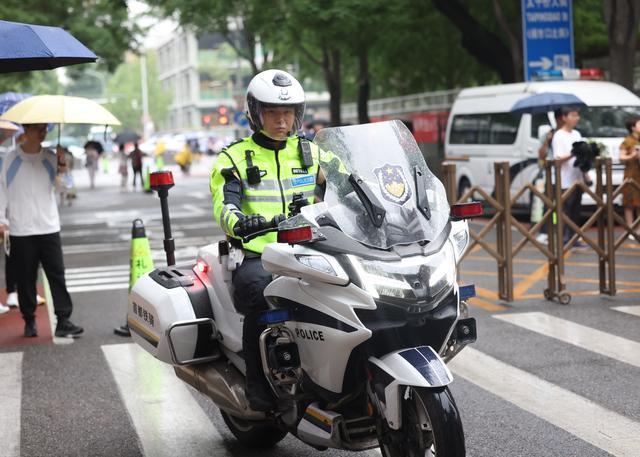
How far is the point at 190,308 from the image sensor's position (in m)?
5.85

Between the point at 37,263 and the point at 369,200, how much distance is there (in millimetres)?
5651

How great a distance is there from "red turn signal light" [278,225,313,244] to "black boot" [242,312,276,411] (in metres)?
0.78

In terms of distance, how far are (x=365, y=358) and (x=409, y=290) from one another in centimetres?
35

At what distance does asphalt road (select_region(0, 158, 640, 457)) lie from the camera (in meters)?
6.24

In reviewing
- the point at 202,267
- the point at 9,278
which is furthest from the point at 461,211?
the point at 9,278

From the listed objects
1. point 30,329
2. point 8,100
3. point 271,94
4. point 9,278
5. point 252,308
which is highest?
point 8,100

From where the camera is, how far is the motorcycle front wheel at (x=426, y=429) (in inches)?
174

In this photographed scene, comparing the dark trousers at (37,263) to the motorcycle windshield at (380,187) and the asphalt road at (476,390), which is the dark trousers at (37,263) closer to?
the asphalt road at (476,390)

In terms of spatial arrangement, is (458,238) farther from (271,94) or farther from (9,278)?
(9,278)

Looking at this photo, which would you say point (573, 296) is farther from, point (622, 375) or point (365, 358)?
point (365, 358)

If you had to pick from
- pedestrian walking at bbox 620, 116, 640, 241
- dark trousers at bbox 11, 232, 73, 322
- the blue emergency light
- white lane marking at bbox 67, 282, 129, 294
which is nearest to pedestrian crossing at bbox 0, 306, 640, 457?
dark trousers at bbox 11, 232, 73, 322

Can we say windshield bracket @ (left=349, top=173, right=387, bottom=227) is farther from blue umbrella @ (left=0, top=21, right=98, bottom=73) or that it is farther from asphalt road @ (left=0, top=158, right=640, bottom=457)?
blue umbrella @ (left=0, top=21, right=98, bottom=73)

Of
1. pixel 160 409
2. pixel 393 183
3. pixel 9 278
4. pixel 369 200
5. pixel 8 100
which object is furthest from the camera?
pixel 8 100

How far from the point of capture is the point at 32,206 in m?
9.58
